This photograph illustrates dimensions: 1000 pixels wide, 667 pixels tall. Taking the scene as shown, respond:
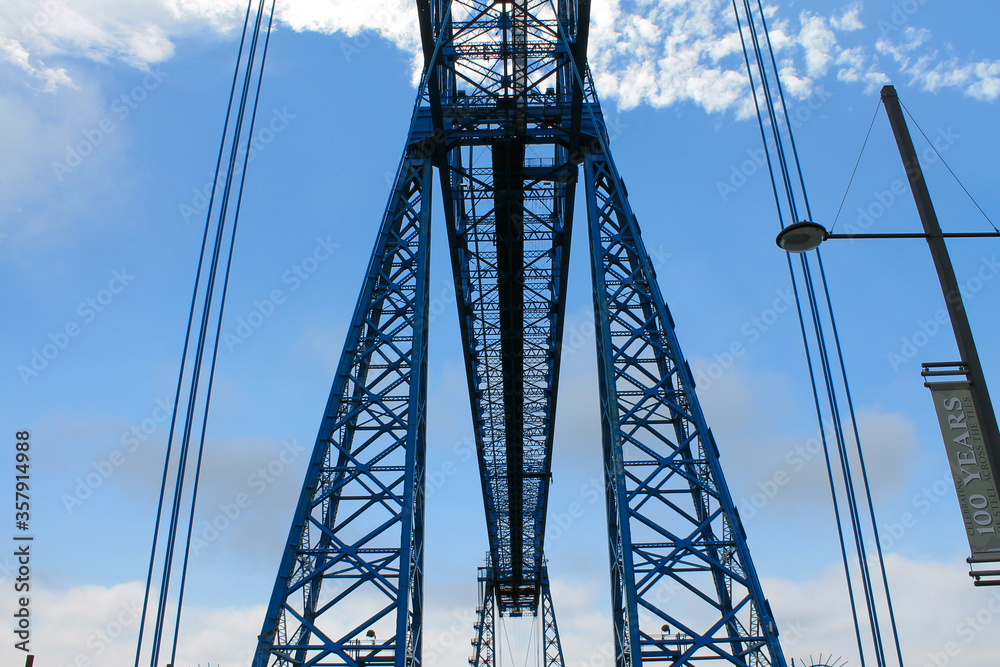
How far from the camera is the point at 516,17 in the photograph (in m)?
16.0

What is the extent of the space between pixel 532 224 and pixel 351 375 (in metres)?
7.83

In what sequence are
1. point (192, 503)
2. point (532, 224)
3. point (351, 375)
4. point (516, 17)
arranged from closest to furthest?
point (192, 503) < point (351, 375) < point (516, 17) < point (532, 224)

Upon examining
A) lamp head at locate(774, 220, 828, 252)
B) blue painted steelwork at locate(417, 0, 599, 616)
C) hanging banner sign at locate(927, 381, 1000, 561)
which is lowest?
hanging banner sign at locate(927, 381, 1000, 561)

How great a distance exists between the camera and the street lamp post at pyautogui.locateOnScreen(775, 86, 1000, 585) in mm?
5145

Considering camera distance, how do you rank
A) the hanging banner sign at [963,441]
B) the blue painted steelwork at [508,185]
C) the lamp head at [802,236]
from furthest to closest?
the blue painted steelwork at [508,185] → the lamp head at [802,236] → the hanging banner sign at [963,441]

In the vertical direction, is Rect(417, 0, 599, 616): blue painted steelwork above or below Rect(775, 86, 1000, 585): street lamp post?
above

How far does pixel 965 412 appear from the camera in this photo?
18.2 feet

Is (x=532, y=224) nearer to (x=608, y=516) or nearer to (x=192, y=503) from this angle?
(x=608, y=516)

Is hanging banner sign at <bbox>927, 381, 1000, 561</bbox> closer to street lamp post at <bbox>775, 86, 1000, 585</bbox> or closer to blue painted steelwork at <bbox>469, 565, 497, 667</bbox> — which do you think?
street lamp post at <bbox>775, 86, 1000, 585</bbox>

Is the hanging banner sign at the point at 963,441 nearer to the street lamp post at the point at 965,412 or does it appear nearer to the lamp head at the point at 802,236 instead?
the street lamp post at the point at 965,412

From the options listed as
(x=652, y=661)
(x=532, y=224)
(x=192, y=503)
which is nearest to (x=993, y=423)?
(x=652, y=661)

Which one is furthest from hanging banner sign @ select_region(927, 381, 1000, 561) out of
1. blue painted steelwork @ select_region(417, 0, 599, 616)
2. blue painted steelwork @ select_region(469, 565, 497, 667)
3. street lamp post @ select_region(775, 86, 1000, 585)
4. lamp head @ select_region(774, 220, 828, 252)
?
blue painted steelwork @ select_region(469, 565, 497, 667)

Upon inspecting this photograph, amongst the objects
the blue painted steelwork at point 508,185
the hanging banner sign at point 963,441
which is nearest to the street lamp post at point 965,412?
the hanging banner sign at point 963,441

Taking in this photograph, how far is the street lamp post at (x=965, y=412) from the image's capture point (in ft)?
16.9
